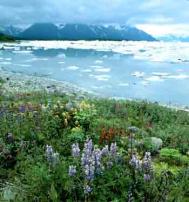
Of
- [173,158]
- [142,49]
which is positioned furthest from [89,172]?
[142,49]

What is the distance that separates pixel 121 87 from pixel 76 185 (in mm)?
25266

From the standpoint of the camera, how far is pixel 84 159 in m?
5.14

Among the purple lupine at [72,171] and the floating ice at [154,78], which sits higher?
the purple lupine at [72,171]

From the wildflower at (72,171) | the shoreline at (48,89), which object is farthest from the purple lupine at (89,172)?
the shoreline at (48,89)

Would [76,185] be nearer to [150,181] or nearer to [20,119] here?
[150,181]

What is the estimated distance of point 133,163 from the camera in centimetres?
553

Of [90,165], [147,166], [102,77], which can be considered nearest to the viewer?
[90,165]

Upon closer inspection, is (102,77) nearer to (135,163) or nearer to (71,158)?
(71,158)

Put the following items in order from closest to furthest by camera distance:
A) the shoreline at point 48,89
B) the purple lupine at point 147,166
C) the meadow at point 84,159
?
the meadow at point 84,159
the purple lupine at point 147,166
the shoreline at point 48,89

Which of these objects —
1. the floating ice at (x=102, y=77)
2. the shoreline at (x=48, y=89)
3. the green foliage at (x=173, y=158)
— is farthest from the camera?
the floating ice at (x=102, y=77)

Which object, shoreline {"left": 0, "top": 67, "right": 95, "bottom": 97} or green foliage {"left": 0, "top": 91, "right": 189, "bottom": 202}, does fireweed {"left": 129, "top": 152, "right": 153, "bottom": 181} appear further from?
shoreline {"left": 0, "top": 67, "right": 95, "bottom": 97}

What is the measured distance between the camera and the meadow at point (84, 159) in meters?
5.29

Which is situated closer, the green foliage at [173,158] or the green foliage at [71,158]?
the green foliage at [71,158]

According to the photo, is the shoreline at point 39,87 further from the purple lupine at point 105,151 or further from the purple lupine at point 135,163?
the purple lupine at point 135,163
